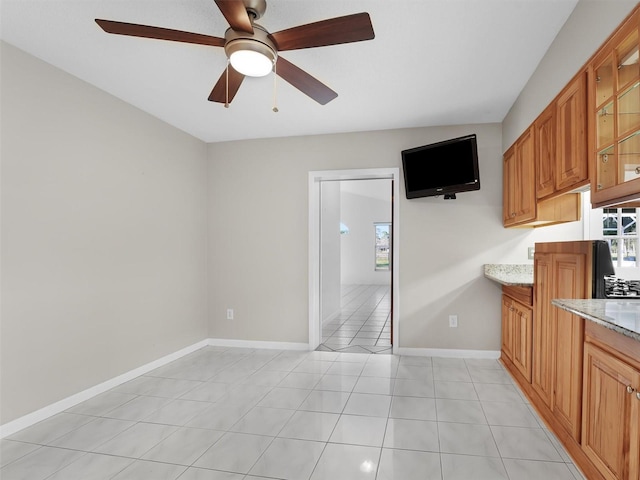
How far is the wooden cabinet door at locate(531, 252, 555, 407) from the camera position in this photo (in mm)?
2488

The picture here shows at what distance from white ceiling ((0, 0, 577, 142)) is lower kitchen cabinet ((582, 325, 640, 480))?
1.90 meters

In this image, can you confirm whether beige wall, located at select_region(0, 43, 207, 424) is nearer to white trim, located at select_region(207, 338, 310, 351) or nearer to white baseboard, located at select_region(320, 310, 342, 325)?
white trim, located at select_region(207, 338, 310, 351)

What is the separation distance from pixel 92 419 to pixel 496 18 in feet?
12.6

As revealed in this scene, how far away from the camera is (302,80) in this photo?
2.32 metres

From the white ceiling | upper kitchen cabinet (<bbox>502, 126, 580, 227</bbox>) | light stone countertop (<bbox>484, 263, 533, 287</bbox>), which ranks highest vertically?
the white ceiling

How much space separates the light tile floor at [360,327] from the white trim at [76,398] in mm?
1818

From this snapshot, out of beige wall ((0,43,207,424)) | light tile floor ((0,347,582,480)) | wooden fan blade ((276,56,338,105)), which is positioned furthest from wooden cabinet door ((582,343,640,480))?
beige wall ((0,43,207,424))

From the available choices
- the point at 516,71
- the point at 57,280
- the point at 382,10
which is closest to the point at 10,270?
the point at 57,280

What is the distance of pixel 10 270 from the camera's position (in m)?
2.47

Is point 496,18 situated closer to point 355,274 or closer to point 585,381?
point 585,381

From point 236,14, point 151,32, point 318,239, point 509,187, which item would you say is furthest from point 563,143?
point 318,239

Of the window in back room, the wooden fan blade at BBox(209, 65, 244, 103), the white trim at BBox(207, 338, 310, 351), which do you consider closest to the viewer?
the wooden fan blade at BBox(209, 65, 244, 103)

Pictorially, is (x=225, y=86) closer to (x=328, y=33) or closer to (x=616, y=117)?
(x=328, y=33)

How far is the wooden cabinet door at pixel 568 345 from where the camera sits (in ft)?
6.59
